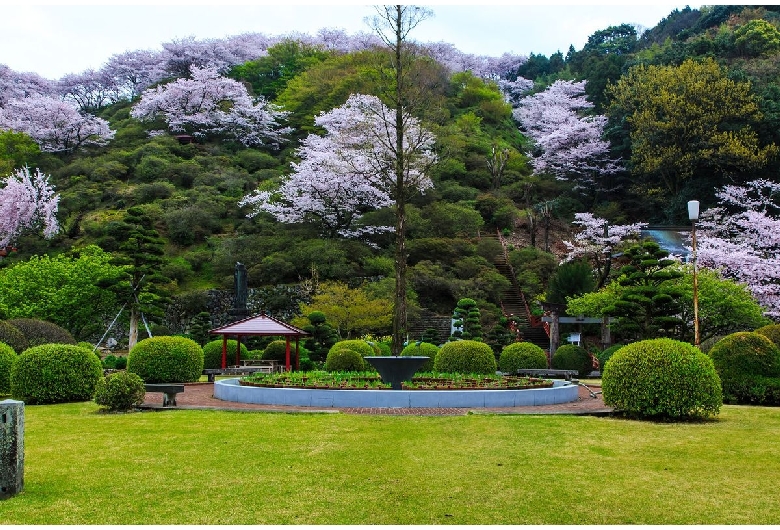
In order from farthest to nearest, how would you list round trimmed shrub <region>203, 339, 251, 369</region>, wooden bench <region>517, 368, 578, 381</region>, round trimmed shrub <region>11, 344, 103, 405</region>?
round trimmed shrub <region>203, 339, 251, 369</region> → wooden bench <region>517, 368, 578, 381</region> → round trimmed shrub <region>11, 344, 103, 405</region>

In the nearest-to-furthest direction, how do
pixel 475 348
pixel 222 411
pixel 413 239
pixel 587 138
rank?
1. pixel 222 411
2. pixel 475 348
3. pixel 413 239
4. pixel 587 138

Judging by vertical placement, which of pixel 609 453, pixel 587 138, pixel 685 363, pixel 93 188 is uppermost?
pixel 587 138

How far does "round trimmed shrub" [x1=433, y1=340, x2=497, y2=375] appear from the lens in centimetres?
1730

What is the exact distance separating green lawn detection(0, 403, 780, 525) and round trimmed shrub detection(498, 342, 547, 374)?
893 cm

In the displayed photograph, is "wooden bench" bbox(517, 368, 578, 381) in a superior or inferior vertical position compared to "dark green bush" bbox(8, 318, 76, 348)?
inferior

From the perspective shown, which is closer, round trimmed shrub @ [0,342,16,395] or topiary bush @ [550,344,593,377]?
round trimmed shrub @ [0,342,16,395]

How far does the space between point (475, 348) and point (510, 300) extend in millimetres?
18054

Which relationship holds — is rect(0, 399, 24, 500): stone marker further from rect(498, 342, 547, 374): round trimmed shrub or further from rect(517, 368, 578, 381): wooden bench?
rect(498, 342, 547, 374): round trimmed shrub

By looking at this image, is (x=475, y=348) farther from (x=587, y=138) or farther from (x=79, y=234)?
(x=587, y=138)

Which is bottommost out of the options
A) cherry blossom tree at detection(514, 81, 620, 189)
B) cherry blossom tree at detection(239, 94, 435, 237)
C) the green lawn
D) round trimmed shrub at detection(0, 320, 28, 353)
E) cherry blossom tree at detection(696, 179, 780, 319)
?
the green lawn

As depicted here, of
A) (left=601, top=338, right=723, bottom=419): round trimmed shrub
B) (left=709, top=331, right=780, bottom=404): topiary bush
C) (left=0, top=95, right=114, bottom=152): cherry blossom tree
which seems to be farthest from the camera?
(left=0, top=95, right=114, bottom=152): cherry blossom tree

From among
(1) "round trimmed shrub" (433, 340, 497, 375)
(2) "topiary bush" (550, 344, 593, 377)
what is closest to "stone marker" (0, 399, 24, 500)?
(1) "round trimmed shrub" (433, 340, 497, 375)

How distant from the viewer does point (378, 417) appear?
11156 millimetres

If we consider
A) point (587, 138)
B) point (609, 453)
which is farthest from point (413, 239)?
point (609, 453)
